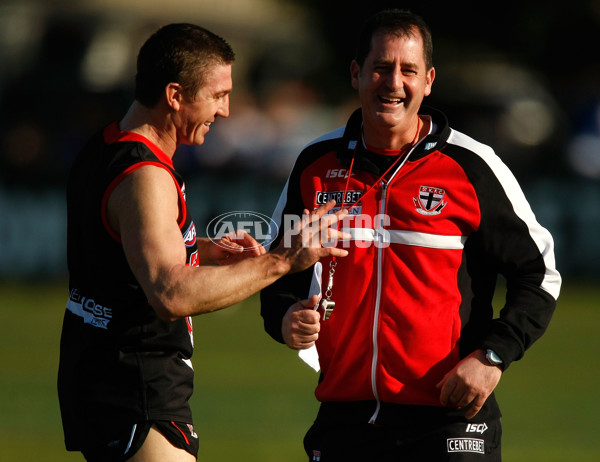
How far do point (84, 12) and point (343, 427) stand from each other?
35657 millimetres

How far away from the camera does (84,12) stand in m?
39.4

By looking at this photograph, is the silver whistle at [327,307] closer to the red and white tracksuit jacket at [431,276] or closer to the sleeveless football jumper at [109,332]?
the red and white tracksuit jacket at [431,276]

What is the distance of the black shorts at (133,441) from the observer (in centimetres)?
506

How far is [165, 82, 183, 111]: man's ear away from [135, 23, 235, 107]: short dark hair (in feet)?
0.06

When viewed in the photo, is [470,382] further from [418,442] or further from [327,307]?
[327,307]

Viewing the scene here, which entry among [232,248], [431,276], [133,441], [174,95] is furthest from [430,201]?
[133,441]

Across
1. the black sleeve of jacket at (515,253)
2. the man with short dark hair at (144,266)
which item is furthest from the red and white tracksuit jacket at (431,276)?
the man with short dark hair at (144,266)

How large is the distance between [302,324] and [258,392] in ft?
22.9

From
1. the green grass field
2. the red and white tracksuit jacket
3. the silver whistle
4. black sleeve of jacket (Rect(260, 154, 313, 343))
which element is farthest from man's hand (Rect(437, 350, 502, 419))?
the green grass field

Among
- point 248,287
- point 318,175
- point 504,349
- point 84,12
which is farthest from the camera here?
point 84,12

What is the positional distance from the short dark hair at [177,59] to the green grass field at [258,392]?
499 cm

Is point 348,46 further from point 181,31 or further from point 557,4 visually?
point 181,31

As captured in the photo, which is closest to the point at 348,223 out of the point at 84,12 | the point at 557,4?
the point at 557,4

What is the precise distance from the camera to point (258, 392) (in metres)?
12.2
